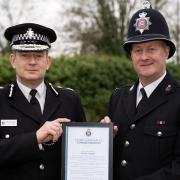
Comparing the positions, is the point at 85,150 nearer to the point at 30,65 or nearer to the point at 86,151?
the point at 86,151

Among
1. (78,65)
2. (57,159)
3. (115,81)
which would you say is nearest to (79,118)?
(57,159)

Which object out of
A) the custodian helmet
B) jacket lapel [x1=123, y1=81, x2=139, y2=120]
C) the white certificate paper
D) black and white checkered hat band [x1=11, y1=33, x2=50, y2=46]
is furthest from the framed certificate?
black and white checkered hat band [x1=11, y1=33, x2=50, y2=46]

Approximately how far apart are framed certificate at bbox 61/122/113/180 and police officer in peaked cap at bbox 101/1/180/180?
0.12 m

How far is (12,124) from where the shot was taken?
3.61 m

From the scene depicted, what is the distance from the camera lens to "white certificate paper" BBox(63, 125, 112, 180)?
Answer: 3400 mm

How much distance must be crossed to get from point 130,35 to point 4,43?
2421 cm

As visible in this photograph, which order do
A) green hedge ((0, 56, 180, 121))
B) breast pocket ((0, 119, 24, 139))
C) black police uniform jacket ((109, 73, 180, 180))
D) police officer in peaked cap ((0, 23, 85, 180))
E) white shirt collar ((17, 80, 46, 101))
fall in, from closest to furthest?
1. black police uniform jacket ((109, 73, 180, 180))
2. police officer in peaked cap ((0, 23, 85, 180))
3. breast pocket ((0, 119, 24, 139))
4. white shirt collar ((17, 80, 46, 101))
5. green hedge ((0, 56, 180, 121))

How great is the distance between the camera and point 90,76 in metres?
12.3

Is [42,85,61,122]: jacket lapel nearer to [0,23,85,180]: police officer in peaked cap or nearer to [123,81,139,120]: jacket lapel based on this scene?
[0,23,85,180]: police officer in peaked cap

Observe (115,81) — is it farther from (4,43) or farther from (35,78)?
(4,43)

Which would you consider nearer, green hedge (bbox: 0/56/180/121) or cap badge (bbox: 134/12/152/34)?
cap badge (bbox: 134/12/152/34)

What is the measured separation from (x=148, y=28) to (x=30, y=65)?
3.24ft

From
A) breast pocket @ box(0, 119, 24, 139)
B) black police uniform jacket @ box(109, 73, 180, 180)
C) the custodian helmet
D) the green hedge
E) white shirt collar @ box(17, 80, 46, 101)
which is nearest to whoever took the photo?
black police uniform jacket @ box(109, 73, 180, 180)

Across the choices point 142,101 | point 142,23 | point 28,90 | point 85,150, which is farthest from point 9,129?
point 142,23
